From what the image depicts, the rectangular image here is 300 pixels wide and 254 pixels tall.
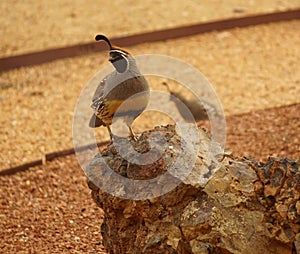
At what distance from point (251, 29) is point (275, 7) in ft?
2.90

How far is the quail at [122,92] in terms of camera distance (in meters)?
3.44

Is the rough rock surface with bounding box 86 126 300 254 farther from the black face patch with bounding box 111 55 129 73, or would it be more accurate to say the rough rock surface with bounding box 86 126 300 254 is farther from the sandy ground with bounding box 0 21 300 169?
the sandy ground with bounding box 0 21 300 169

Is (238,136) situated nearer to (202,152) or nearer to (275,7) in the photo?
(202,152)

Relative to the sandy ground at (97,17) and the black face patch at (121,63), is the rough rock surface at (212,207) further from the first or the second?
the sandy ground at (97,17)

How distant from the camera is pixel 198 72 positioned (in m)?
7.15

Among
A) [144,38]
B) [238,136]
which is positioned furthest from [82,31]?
[238,136]

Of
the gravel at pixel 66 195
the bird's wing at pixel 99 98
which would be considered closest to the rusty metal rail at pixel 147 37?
the gravel at pixel 66 195

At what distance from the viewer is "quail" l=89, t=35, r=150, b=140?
344cm

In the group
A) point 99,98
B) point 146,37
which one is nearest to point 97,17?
point 146,37

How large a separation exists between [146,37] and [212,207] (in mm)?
5380

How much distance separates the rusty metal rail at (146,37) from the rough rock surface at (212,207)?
4.98 meters

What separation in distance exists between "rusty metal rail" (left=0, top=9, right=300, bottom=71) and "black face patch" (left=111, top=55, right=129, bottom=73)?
4.33 metres

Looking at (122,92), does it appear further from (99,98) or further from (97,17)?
(97,17)

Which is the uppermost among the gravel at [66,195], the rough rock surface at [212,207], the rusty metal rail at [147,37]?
the rough rock surface at [212,207]
